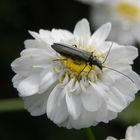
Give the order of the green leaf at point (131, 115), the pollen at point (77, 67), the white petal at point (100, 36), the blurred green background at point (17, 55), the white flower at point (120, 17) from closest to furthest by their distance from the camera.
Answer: the pollen at point (77, 67) → the white petal at point (100, 36) → the green leaf at point (131, 115) → the blurred green background at point (17, 55) → the white flower at point (120, 17)

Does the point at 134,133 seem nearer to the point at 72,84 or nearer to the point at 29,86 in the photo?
the point at 72,84

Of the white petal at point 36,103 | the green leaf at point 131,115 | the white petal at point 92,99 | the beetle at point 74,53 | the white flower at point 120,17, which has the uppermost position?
the beetle at point 74,53

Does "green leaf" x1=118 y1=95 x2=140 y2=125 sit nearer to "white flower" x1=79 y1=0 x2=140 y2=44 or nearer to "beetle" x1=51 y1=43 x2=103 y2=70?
"white flower" x1=79 y1=0 x2=140 y2=44

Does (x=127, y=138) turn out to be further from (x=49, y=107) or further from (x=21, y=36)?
(x=21, y=36)

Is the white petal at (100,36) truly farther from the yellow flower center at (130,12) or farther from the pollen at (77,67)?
the yellow flower center at (130,12)

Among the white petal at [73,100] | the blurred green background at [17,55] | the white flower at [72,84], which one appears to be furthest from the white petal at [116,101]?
the blurred green background at [17,55]

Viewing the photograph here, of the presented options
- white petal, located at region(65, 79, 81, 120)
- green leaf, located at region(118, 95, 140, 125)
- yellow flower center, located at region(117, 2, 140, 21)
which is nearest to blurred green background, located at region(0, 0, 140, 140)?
green leaf, located at region(118, 95, 140, 125)
